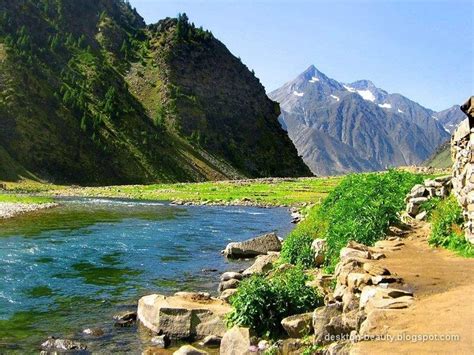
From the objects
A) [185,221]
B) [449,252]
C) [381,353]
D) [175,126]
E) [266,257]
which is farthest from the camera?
[175,126]

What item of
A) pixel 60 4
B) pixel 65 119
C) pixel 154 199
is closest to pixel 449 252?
pixel 154 199

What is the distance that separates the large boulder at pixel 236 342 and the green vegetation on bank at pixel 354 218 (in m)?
6.75

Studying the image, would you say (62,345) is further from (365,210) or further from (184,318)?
(365,210)

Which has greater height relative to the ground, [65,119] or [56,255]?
[65,119]

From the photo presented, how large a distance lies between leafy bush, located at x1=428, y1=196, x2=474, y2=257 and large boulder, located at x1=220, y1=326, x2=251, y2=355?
335 inches

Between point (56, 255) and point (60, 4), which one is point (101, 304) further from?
point (60, 4)

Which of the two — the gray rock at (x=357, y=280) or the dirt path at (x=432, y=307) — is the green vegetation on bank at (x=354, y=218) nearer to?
the dirt path at (x=432, y=307)

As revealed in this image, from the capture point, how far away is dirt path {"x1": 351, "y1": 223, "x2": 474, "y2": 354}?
950 cm

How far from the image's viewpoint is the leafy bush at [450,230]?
17.9 meters

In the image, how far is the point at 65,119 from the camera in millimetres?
134625

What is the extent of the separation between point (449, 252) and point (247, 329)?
8522mm

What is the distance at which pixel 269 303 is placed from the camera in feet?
48.8

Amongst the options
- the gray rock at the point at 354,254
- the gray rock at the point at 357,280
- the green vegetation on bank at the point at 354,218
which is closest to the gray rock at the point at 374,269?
the gray rock at the point at 357,280

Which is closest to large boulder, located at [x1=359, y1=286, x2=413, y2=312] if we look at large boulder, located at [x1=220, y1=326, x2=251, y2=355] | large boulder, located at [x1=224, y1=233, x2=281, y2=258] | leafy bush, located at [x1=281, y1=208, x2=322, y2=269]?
large boulder, located at [x1=220, y1=326, x2=251, y2=355]
